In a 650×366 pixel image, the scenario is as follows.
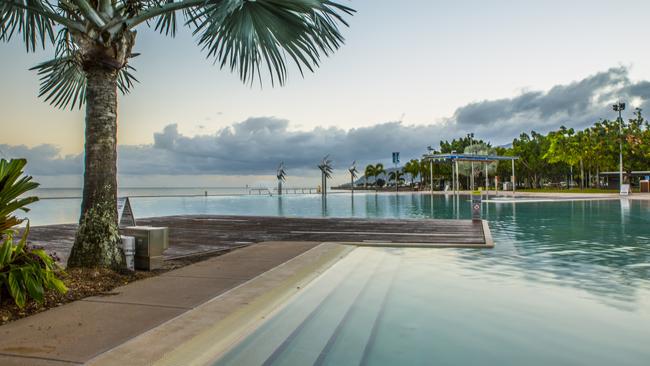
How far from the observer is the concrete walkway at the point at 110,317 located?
12.3 ft

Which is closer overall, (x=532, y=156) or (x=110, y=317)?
(x=110, y=317)

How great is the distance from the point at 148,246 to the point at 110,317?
2720mm

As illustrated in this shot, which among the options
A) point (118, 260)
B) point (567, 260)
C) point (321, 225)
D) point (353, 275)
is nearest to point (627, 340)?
point (353, 275)

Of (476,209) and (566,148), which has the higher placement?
(566,148)

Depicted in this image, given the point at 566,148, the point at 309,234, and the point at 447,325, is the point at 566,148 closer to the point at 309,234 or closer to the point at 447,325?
the point at 309,234

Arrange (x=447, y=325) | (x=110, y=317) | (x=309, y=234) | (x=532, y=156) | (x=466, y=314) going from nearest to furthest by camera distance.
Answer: (x=110, y=317) < (x=447, y=325) < (x=466, y=314) < (x=309, y=234) < (x=532, y=156)

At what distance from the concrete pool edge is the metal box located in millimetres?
1867

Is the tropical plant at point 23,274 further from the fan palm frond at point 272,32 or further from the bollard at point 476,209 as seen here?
the bollard at point 476,209

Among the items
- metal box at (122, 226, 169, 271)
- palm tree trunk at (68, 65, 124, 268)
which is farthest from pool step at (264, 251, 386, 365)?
palm tree trunk at (68, 65, 124, 268)

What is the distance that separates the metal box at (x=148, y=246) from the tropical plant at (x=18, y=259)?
1.82 m

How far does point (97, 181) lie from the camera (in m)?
6.89

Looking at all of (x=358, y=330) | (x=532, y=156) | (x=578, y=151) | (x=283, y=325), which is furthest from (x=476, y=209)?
(x=532, y=156)

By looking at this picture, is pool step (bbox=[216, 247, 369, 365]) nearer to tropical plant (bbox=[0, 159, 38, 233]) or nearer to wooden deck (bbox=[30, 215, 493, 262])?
tropical plant (bbox=[0, 159, 38, 233])

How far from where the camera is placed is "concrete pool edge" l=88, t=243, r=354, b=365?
3703 millimetres
